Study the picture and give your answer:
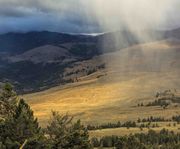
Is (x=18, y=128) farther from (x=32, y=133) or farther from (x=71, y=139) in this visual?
(x=71, y=139)

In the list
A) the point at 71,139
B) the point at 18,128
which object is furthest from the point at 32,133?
the point at 71,139

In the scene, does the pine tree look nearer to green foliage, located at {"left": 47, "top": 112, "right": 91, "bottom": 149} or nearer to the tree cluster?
the tree cluster

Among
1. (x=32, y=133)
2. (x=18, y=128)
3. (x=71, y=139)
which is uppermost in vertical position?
(x=18, y=128)

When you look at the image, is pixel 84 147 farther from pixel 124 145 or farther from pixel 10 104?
pixel 124 145

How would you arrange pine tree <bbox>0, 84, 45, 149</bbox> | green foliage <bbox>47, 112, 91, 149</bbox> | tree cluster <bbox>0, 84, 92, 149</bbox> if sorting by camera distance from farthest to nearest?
pine tree <bbox>0, 84, 45, 149</bbox>, green foliage <bbox>47, 112, 91, 149</bbox>, tree cluster <bbox>0, 84, 92, 149</bbox>

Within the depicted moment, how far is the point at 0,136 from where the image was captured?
51.2 m

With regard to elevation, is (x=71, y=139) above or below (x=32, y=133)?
below

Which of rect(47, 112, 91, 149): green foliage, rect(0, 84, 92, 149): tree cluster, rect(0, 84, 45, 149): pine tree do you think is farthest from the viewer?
rect(0, 84, 45, 149): pine tree

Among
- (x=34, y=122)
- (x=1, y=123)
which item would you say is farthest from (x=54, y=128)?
(x=1, y=123)

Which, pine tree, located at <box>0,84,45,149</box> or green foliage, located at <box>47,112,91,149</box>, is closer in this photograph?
green foliage, located at <box>47,112,91,149</box>

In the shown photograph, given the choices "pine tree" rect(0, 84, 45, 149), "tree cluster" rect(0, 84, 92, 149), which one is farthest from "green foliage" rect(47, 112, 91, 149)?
"pine tree" rect(0, 84, 45, 149)

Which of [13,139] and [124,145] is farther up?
[13,139]

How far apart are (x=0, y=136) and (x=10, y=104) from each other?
23.3ft

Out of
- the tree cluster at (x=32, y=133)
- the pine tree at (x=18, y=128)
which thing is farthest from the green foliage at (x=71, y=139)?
the pine tree at (x=18, y=128)
